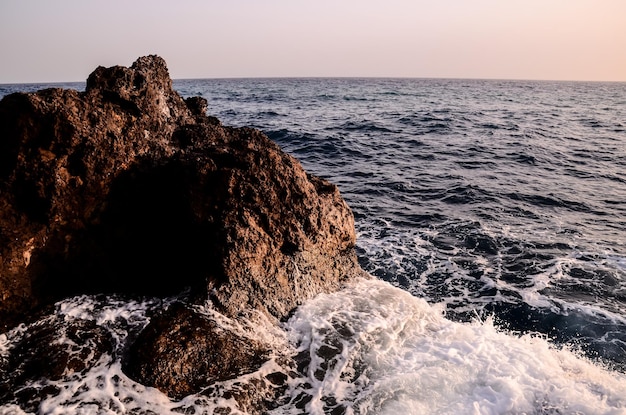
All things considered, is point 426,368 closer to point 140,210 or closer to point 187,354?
point 187,354

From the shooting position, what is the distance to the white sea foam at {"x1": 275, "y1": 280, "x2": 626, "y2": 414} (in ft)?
11.0

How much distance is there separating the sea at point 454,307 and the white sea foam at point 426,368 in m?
0.01

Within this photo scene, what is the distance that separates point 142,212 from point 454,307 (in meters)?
4.61

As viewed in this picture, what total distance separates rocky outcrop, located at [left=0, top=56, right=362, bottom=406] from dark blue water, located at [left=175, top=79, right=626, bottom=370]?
2.63 m

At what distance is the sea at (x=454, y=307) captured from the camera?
11.0 feet

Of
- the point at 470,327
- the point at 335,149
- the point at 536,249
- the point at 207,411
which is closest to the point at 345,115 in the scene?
the point at 335,149

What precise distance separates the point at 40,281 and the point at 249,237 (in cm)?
225

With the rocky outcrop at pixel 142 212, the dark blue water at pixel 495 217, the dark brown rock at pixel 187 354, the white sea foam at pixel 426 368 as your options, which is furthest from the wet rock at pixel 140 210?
the dark blue water at pixel 495 217

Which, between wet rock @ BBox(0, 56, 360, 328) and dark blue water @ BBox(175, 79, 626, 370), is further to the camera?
dark blue water @ BBox(175, 79, 626, 370)

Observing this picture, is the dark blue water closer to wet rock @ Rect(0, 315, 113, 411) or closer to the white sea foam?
the white sea foam

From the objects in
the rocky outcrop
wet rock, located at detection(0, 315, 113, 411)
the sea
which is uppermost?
the rocky outcrop

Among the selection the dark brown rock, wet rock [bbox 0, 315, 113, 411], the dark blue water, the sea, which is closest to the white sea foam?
the sea

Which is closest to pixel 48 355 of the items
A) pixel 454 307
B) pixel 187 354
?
pixel 187 354

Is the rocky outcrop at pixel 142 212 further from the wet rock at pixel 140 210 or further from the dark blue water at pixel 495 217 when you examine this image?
the dark blue water at pixel 495 217
